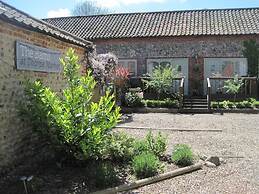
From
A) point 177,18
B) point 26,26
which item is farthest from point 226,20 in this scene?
point 26,26

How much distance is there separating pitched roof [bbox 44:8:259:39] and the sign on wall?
51.9ft

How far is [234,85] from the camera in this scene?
2030 centimetres

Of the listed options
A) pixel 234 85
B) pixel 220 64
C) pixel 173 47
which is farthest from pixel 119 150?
pixel 220 64

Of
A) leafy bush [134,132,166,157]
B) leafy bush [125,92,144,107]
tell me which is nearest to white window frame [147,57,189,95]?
leafy bush [125,92,144,107]

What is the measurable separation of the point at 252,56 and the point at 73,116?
18784mm

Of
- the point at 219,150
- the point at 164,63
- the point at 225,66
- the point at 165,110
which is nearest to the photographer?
the point at 219,150

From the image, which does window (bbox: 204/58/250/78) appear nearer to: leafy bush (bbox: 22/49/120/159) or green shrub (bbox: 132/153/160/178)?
green shrub (bbox: 132/153/160/178)

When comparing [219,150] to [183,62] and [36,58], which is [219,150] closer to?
[36,58]

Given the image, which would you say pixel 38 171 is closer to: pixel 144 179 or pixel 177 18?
pixel 144 179

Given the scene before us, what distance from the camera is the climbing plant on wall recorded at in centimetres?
2302

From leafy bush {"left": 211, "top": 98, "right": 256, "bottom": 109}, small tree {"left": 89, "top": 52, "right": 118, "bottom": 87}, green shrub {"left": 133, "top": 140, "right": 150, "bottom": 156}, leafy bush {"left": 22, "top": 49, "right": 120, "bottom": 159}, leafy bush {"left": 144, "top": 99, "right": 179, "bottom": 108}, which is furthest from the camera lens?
leafy bush {"left": 144, "top": 99, "right": 179, "bottom": 108}

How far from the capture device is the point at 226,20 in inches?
1014

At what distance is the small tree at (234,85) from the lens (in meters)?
20.1

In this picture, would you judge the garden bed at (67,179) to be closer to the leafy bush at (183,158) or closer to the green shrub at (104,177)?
the green shrub at (104,177)
